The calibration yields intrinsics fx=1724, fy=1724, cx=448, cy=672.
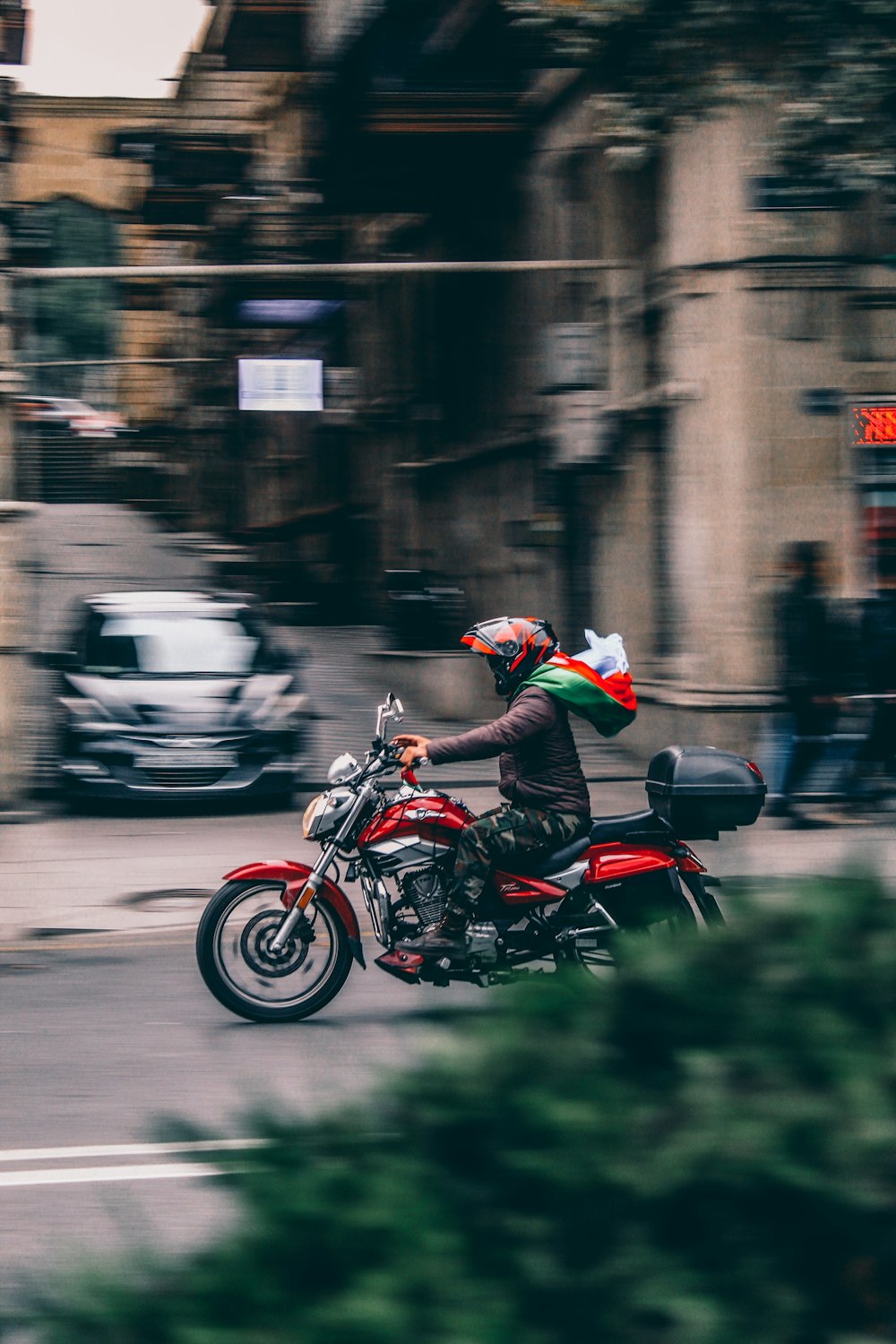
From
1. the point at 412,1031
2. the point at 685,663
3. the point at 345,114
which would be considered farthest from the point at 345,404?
the point at 412,1031

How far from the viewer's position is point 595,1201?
174 cm

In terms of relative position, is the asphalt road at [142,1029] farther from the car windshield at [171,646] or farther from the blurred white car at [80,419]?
the blurred white car at [80,419]

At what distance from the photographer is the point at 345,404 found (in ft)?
88.5

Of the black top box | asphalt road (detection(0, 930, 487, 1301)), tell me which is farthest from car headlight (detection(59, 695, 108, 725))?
the black top box

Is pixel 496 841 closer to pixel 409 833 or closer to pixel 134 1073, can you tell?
pixel 409 833

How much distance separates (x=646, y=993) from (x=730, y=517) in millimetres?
12304

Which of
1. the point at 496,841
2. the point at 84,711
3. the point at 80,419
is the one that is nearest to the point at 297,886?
the point at 496,841

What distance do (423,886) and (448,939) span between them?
0.24 meters

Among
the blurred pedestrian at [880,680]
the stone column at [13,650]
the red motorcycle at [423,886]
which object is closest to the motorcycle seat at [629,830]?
the red motorcycle at [423,886]

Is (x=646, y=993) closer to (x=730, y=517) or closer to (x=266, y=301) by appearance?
(x=730, y=517)

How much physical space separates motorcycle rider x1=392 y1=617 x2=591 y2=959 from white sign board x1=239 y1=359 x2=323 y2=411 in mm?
10523

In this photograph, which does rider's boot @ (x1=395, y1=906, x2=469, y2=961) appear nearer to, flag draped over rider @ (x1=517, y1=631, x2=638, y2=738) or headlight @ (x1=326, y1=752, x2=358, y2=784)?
headlight @ (x1=326, y1=752, x2=358, y2=784)

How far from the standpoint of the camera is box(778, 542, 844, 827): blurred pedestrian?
11.9 metres

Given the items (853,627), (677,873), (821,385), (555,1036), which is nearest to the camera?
(555,1036)
